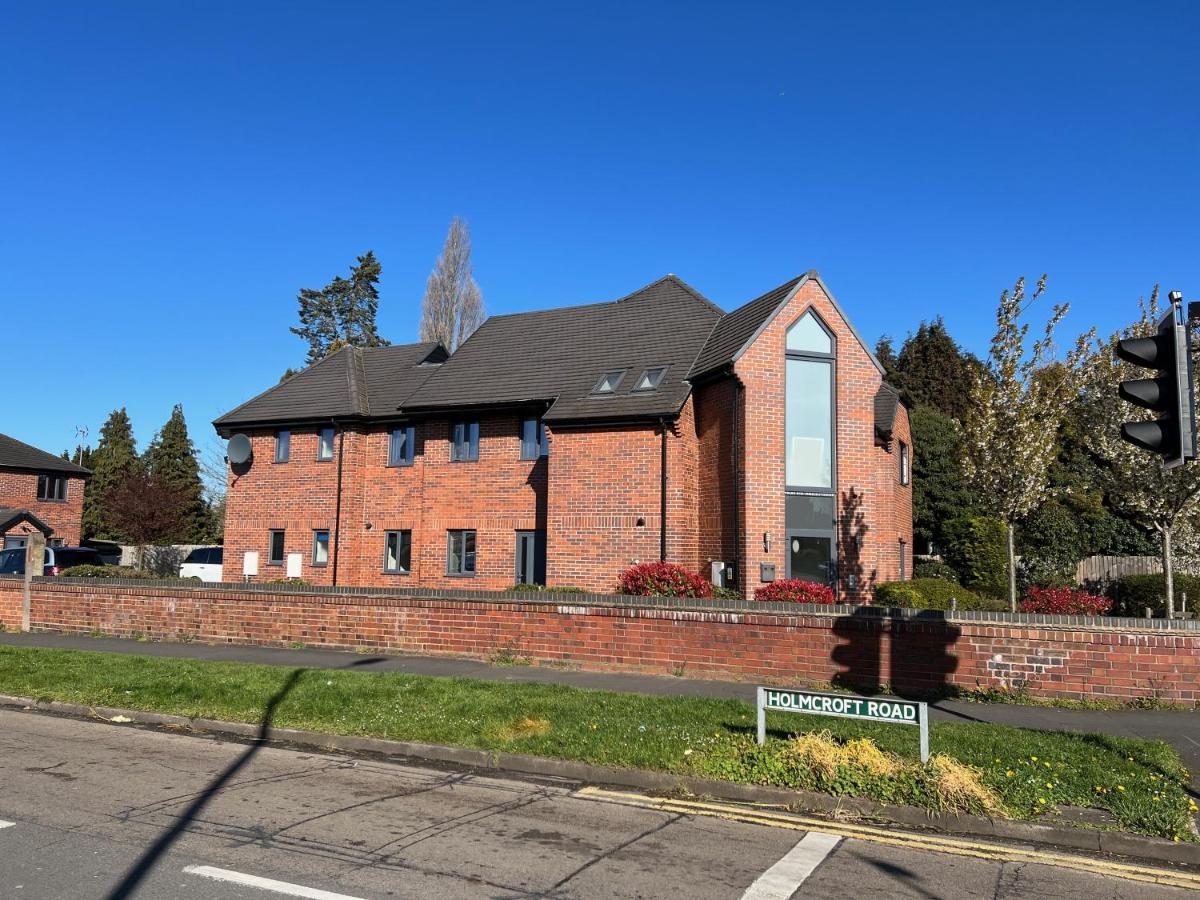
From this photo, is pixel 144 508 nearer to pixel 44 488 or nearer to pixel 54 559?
pixel 54 559

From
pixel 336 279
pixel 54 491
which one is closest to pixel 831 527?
pixel 54 491

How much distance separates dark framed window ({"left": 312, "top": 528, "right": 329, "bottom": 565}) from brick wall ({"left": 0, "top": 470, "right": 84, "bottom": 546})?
27.8 m

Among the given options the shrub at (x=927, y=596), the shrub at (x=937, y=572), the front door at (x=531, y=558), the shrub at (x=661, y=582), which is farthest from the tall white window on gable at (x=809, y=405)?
the shrub at (x=937, y=572)

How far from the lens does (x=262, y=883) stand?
5.48 m

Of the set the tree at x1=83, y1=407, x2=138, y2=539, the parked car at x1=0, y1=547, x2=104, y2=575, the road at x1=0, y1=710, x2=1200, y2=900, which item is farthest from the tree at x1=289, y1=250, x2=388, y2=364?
the road at x1=0, y1=710, x2=1200, y2=900

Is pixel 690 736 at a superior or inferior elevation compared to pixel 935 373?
inferior

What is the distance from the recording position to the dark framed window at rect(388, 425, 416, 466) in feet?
85.2

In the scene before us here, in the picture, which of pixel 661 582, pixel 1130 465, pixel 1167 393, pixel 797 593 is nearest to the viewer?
pixel 1167 393

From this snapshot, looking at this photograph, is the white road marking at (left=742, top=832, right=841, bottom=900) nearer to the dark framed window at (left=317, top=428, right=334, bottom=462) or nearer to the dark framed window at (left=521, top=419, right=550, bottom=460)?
the dark framed window at (left=521, top=419, right=550, bottom=460)

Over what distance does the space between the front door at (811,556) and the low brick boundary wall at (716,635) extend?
6.08 meters

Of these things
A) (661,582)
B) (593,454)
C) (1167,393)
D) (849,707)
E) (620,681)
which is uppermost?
(593,454)

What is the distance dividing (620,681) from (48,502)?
4475 cm

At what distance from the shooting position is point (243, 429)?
28.1 meters

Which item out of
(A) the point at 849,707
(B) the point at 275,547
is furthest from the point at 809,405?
(B) the point at 275,547
